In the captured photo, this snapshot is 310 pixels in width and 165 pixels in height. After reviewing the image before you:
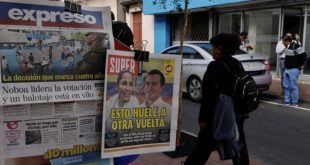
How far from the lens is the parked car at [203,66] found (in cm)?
936

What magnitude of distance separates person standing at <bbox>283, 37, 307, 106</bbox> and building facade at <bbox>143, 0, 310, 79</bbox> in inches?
131

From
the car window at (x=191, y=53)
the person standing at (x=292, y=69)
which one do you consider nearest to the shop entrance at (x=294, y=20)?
the person standing at (x=292, y=69)

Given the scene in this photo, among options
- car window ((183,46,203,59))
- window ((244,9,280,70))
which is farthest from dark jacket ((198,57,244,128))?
window ((244,9,280,70))

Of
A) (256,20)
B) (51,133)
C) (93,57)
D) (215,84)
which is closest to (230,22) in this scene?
(256,20)

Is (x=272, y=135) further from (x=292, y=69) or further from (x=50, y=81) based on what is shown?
(x=50, y=81)

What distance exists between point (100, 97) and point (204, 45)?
8.25 metres

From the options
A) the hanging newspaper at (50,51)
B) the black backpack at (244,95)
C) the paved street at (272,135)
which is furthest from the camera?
the paved street at (272,135)

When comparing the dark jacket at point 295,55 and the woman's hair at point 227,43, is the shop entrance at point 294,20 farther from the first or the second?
the woman's hair at point 227,43

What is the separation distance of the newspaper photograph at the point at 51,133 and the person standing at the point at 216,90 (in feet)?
5.40

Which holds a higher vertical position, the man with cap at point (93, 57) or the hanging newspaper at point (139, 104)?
the man with cap at point (93, 57)

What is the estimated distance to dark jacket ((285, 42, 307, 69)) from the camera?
914cm

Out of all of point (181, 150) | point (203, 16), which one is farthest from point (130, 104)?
point (203, 16)

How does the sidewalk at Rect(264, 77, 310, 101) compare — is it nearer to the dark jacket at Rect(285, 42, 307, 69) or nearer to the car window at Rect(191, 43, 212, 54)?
the dark jacket at Rect(285, 42, 307, 69)

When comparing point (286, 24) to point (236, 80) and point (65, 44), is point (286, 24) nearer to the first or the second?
point (236, 80)
